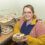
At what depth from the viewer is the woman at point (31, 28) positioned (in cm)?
175

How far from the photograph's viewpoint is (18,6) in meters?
2.64

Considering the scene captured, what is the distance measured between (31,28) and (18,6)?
2.70ft

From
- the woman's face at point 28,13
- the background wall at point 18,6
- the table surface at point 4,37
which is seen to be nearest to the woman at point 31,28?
the woman's face at point 28,13

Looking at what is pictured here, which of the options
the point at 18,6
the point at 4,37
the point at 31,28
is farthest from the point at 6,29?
the point at 18,6

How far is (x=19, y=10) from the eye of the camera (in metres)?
2.63

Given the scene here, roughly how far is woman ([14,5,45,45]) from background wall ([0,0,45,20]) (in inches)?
17.3

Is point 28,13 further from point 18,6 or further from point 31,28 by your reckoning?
point 18,6

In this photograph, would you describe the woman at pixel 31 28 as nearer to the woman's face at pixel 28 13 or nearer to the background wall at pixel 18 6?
the woman's face at pixel 28 13

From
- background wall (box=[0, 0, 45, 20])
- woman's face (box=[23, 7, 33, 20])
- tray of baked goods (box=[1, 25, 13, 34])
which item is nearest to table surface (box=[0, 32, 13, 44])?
tray of baked goods (box=[1, 25, 13, 34])

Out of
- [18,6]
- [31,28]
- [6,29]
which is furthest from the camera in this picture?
[18,6]

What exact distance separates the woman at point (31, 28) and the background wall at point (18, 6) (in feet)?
1.44

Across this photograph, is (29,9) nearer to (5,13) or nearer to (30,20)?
(30,20)

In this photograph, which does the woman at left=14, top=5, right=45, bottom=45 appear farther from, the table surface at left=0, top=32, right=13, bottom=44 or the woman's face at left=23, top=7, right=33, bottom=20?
the table surface at left=0, top=32, right=13, bottom=44

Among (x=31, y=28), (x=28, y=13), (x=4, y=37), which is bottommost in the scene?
(x=4, y=37)
